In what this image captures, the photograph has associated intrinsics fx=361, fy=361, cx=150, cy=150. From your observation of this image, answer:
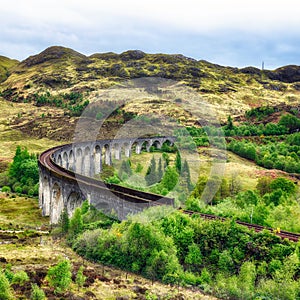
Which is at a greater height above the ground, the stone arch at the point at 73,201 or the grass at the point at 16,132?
the grass at the point at 16,132

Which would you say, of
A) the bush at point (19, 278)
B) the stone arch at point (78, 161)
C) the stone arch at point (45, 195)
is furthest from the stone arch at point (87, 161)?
the bush at point (19, 278)

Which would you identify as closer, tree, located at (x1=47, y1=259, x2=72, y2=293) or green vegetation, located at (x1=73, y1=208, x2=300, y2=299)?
tree, located at (x1=47, y1=259, x2=72, y2=293)

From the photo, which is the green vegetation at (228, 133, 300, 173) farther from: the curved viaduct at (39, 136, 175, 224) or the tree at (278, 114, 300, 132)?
the curved viaduct at (39, 136, 175, 224)

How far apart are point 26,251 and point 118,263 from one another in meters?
9.89

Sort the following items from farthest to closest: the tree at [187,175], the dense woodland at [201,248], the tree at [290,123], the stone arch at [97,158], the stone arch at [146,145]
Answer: the tree at [290,123], the stone arch at [146,145], the stone arch at [97,158], the tree at [187,175], the dense woodland at [201,248]

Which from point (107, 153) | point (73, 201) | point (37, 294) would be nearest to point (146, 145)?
point (107, 153)

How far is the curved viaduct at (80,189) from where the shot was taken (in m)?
36.8

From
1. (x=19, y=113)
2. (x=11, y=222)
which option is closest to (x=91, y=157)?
(x=11, y=222)

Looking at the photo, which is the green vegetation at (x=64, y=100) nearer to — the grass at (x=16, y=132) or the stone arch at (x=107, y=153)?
the grass at (x=16, y=132)

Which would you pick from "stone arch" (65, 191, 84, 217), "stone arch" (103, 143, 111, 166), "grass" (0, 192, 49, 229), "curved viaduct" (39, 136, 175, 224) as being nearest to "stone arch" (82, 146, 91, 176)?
"curved viaduct" (39, 136, 175, 224)

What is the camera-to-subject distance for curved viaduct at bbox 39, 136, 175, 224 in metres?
36.8

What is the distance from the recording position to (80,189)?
41906 mm

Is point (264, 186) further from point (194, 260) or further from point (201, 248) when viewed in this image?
point (194, 260)

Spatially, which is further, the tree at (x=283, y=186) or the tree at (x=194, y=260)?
the tree at (x=283, y=186)
